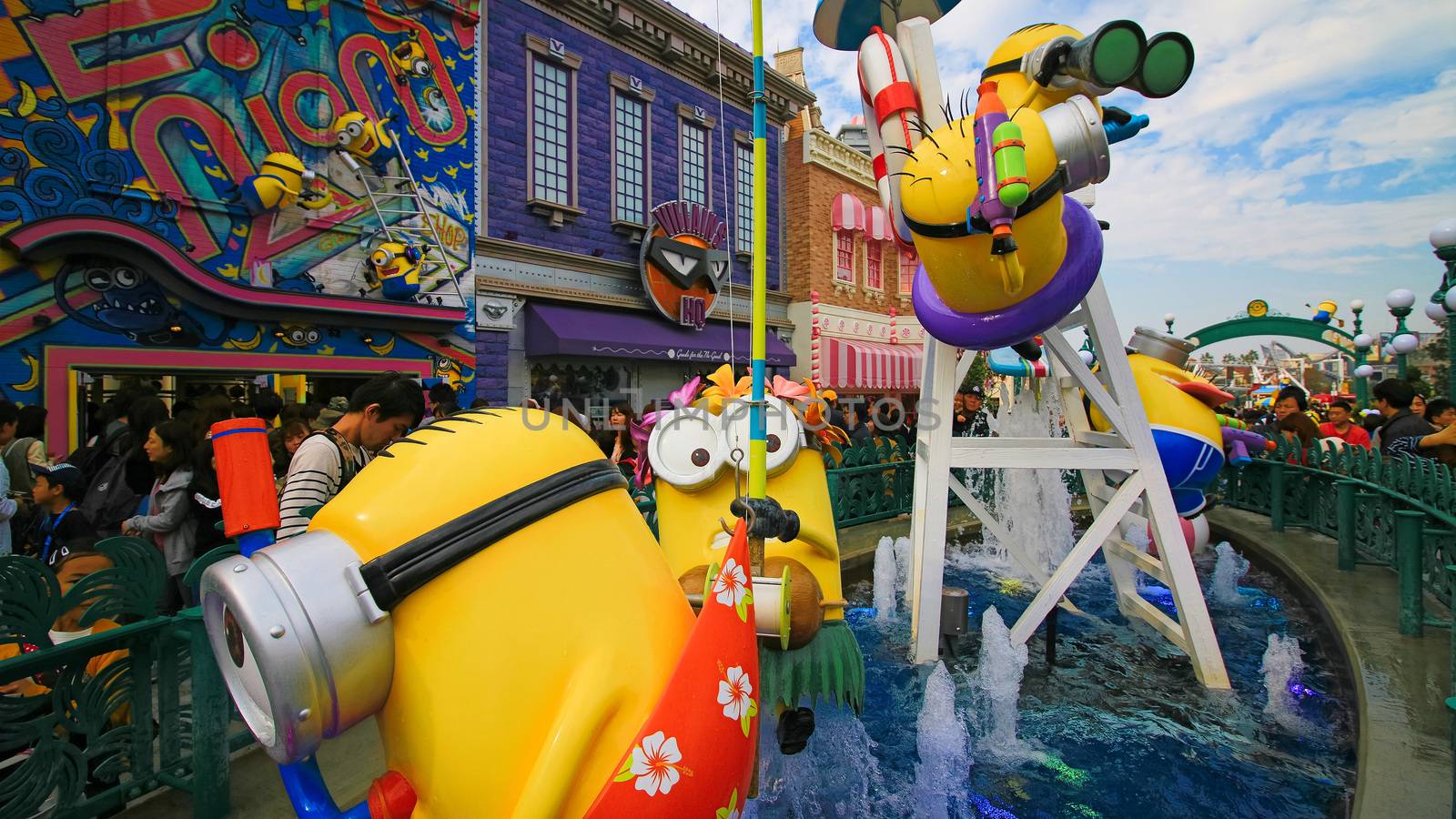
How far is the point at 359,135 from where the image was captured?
9.16m

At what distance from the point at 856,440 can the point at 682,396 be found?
5.14 metres

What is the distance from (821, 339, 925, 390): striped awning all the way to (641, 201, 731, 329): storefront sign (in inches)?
150

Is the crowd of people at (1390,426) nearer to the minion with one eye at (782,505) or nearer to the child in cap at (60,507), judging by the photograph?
the minion with one eye at (782,505)

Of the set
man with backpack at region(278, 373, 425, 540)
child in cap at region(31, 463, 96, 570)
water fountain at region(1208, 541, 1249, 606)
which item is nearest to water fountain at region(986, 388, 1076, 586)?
water fountain at region(1208, 541, 1249, 606)

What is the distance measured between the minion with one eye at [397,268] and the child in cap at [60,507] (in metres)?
Answer: 5.95

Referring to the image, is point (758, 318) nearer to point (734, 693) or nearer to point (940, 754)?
A: point (734, 693)

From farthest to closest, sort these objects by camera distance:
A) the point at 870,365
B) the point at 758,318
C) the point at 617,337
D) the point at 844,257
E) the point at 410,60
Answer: the point at 870,365 → the point at 844,257 → the point at 617,337 → the point at 410,60 → the point at 758,318

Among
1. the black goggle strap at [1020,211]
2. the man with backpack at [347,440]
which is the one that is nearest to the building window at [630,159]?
the man with backpack at [347,440]

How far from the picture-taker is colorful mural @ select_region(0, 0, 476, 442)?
704cm

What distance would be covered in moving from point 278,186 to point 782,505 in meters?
8.14

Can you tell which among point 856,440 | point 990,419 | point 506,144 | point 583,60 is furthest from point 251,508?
point 583,60

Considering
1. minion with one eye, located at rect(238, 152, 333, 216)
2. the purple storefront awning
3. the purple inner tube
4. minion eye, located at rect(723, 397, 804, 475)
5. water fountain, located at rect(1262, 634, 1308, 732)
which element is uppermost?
minion with one eye, located at rect(238, 152, 333, 216)

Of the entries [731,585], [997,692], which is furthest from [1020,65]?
[997,692]

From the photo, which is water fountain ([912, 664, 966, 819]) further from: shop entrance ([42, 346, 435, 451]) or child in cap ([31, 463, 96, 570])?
shop entrance ([42, 346, 435, 451])
